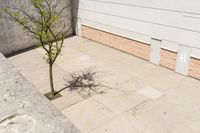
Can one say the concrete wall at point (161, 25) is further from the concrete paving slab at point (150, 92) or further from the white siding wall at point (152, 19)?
the concrete paving slab at point (150, 92)

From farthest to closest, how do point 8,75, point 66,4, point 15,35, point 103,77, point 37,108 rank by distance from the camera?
point 66,4, point 15,35, point 103,77, point 8,75, point 37,108

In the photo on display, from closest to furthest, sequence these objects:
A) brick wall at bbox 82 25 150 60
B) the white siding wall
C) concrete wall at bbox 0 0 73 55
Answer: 1. the white siding wall
2. brick wall at bbox 82 25 150 60
3. concrete wall at bbox 0 0 73 55

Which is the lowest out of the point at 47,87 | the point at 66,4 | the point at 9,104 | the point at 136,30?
the point at 47,87

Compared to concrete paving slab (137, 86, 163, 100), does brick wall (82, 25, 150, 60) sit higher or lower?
higher

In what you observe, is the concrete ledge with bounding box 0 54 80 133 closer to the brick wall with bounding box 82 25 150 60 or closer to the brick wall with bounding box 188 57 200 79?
the brick wall with bounding box 188 57 200 79

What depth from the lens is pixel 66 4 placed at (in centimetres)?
1585

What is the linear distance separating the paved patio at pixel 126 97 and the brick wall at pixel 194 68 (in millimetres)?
266

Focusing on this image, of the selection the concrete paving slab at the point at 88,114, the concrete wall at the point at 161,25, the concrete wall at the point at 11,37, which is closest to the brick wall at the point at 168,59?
the concrete wall at the point at 161,25

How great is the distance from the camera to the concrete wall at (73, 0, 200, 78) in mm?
9430

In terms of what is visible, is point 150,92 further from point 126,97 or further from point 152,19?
point 152,19

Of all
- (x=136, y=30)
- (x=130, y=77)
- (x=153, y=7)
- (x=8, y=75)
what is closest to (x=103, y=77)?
(x=130, y=77)

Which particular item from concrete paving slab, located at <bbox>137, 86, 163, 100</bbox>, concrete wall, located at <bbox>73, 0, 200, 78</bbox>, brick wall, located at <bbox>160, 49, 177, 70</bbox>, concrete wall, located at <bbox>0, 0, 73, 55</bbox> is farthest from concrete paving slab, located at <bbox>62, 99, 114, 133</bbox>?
concrete wall, located at <bbox>0, 0, 73, 55</bbox>

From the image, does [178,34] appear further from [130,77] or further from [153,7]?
[130,77]

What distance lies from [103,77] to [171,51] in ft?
11.2
